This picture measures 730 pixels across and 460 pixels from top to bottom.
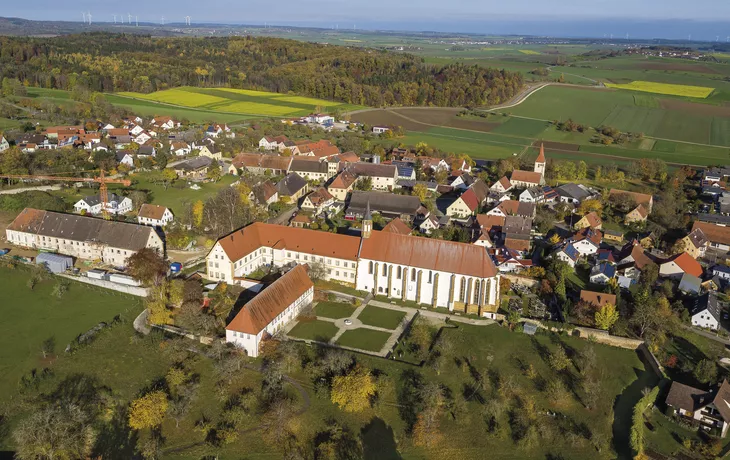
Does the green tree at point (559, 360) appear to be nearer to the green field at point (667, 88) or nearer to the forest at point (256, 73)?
the forest at point (256, 73)

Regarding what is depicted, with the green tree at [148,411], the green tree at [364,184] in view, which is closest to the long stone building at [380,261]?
the green tree at [148,411]

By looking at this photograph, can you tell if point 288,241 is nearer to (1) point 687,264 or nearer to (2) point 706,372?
(2) point 706,372

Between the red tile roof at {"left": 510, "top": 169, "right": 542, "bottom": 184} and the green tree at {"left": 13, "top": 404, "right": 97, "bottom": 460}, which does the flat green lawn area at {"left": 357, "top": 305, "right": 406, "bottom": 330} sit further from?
the red tile roof at {"left": 510, "top": 169, "right": 542, "bottom": 184}

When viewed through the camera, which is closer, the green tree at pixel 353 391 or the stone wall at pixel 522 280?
the green tree at pixel 353 391

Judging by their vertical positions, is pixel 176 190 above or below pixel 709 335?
above

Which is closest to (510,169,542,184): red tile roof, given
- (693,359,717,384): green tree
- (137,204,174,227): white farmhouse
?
(693,359,717,384): green tree

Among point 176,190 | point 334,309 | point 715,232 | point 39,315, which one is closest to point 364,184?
point 176,190
